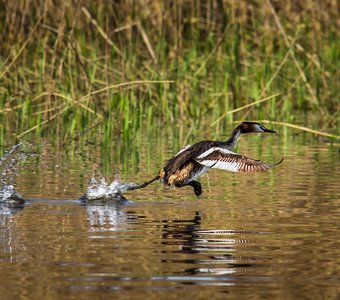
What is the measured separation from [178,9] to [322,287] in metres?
10.2

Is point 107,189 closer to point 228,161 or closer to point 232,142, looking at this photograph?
point 228,161

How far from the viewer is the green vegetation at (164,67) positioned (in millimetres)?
13953

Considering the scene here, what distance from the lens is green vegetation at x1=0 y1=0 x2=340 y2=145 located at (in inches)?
549

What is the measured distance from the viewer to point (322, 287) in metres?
5.78

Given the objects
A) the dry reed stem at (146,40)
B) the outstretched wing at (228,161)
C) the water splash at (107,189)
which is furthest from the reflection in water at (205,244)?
the dry reed stem at (146,40)

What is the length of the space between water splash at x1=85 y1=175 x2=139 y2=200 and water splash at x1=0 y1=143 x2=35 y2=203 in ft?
1.85

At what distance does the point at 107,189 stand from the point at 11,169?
1.82m

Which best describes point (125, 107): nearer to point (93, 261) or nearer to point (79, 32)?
point (79, 32)

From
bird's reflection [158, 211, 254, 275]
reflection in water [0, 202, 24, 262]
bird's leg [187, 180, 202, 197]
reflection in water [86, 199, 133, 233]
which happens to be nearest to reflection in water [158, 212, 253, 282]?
bird's reflection [158, 211, 254, 275]

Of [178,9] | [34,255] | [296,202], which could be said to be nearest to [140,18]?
[178,9]

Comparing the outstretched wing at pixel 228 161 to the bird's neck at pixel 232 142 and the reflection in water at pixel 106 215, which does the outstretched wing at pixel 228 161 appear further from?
the reflection in water at pixel 106 215

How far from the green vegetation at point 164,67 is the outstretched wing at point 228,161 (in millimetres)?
3802

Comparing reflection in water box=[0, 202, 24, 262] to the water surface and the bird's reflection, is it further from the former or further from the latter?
the bird's reflection

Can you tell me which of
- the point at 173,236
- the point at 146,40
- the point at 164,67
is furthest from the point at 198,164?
the point at 164,67
